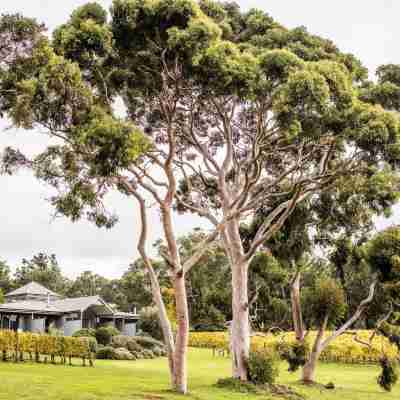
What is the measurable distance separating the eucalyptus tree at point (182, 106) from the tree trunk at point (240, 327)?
0.04m

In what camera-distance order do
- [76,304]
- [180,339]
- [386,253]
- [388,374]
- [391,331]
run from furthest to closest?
[76,304] → [391,331] → [388,374] → [386,253] → [180,339]

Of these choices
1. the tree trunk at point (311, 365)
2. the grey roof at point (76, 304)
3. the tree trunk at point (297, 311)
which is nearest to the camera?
the tree trunk at point (311, 365)

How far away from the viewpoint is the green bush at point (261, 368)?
1852 centimetres

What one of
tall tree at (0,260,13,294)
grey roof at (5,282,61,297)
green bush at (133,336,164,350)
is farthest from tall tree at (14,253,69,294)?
green bush at (133,336,164,350)

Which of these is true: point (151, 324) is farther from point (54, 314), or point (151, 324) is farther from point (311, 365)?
point (311, 365)

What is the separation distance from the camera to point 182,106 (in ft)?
61.1

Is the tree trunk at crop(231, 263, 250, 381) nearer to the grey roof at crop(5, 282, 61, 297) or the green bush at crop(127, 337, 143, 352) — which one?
the green bush at crop(127, 337, 143, 352)

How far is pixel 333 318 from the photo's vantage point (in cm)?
2358

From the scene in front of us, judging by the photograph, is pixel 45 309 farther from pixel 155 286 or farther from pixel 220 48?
pixel 220 48

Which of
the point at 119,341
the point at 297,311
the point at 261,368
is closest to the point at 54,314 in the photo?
the point at 119,341

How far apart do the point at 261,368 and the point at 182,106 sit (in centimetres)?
856

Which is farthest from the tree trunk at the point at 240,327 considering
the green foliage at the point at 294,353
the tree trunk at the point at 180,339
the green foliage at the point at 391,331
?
the green foliage at the point at 391,331

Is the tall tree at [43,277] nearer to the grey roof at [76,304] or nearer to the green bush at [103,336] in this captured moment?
the grey roof at [76,304]

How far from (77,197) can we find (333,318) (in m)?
12.0
